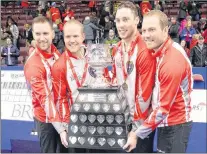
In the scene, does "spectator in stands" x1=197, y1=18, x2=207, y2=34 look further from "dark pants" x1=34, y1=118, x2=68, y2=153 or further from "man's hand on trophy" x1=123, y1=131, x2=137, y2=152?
"man's hand on trophy" x1=123, y1=131, x2=137, y2=152

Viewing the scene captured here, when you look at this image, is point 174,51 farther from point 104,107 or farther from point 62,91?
point 62,91

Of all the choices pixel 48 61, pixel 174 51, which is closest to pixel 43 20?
pixel 48 61

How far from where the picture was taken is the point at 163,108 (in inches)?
139

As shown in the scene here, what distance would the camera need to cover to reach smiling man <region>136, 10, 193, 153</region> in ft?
11.5

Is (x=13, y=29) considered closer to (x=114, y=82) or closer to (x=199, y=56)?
(x=199, y=56)

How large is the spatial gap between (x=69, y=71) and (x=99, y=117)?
637mm

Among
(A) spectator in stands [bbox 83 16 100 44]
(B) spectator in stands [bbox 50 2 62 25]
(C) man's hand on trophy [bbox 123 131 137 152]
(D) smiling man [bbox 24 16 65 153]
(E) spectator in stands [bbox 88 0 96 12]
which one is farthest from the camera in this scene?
(E) spectator in stands [bbox 88 0 96 12]

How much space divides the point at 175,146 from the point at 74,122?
0.88 metres

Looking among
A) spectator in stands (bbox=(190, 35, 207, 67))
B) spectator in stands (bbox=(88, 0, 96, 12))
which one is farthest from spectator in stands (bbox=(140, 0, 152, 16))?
spectator in stands (bbox=(190, 35, 207, 67))

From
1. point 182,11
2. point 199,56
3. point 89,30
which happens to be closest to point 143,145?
point 199,56

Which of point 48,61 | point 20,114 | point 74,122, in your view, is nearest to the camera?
point 74,122

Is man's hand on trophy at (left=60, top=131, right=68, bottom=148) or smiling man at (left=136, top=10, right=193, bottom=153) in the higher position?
smiling man at (left=136, top=10, right=193, bottom=153)

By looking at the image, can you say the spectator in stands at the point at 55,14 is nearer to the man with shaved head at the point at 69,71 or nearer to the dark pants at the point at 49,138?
the dark pants at the point at 49,138

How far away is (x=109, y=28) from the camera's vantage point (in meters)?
14.1
